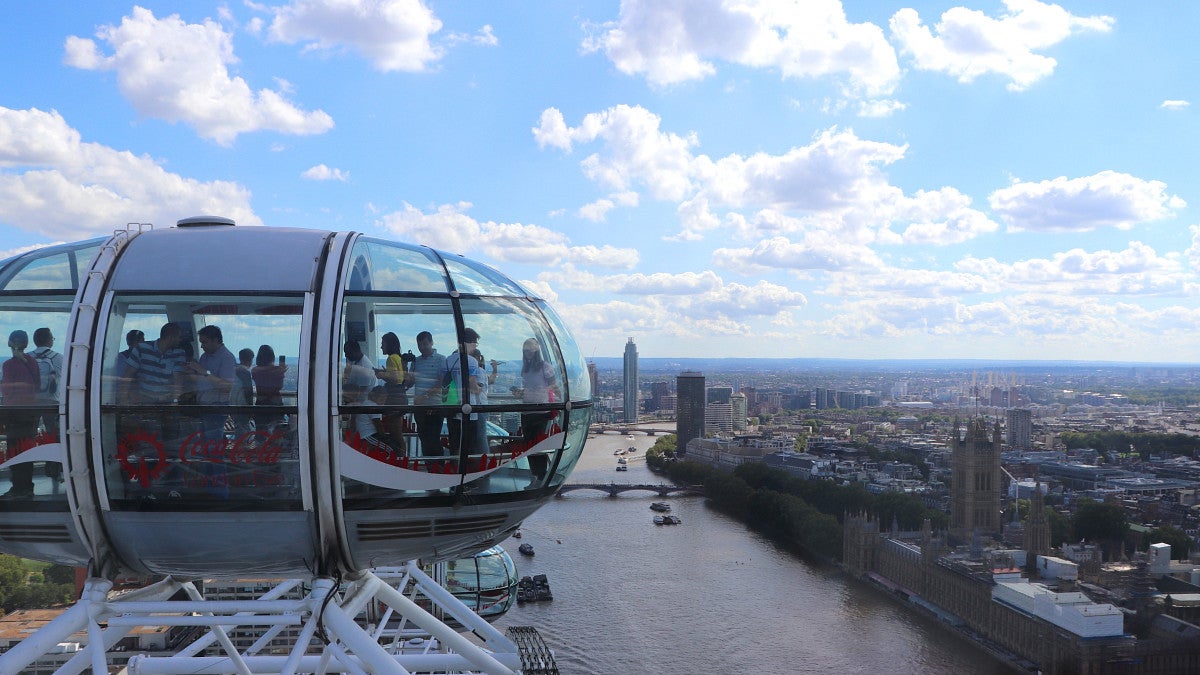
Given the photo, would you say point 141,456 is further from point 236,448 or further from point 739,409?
point 739,409

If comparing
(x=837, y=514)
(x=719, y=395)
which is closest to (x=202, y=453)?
(x=837, y=514)

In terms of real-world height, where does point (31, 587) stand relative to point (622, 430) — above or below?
above

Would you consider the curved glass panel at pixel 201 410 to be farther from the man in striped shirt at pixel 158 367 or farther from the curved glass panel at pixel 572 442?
the curved glass panel at pixel 572 442

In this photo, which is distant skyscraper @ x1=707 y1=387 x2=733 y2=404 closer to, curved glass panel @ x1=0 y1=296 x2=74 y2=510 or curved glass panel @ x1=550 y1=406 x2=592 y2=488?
curved glass panel @ x1=550 y1=406 x2=592 y2=488

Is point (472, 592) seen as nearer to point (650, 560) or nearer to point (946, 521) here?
point (650, 560)

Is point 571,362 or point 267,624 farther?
point 571,362

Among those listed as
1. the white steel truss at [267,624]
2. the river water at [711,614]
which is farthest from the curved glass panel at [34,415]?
the river water at [711,614]

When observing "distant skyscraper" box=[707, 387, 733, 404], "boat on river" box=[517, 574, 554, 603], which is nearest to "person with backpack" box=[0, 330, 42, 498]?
"boat on river" box=[517, 574, 554, 603]
